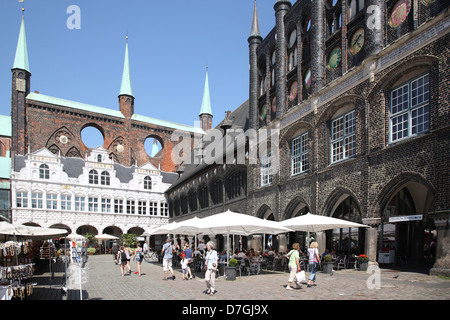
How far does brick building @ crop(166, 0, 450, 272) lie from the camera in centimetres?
1453

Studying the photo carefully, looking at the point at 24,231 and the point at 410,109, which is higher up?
the point at 410,109

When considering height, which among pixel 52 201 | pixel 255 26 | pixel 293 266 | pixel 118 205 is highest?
pixel 255 26

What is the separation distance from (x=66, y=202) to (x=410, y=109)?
43.7 meters

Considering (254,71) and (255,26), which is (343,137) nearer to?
(254,71)

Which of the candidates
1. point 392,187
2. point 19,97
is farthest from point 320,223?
point 19,97

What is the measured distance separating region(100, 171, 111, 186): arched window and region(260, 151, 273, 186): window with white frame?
32036 millimetres

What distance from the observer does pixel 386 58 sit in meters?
16.7

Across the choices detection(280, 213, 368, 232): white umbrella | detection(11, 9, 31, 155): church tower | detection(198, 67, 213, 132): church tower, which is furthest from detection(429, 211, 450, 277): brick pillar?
detection(198, 67, 213, 132): church tower

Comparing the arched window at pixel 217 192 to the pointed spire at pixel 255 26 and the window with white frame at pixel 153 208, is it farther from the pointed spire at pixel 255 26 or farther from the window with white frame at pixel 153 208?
the window with white frame at pixel 153 208

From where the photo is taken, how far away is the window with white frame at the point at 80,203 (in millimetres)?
51156

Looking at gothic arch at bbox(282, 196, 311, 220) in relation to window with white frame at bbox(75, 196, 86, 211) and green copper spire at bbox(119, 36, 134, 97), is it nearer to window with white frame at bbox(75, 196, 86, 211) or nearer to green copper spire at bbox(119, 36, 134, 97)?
window with white frame at bbox(75, 196, 86, 211)

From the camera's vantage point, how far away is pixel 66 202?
50.3 meters
